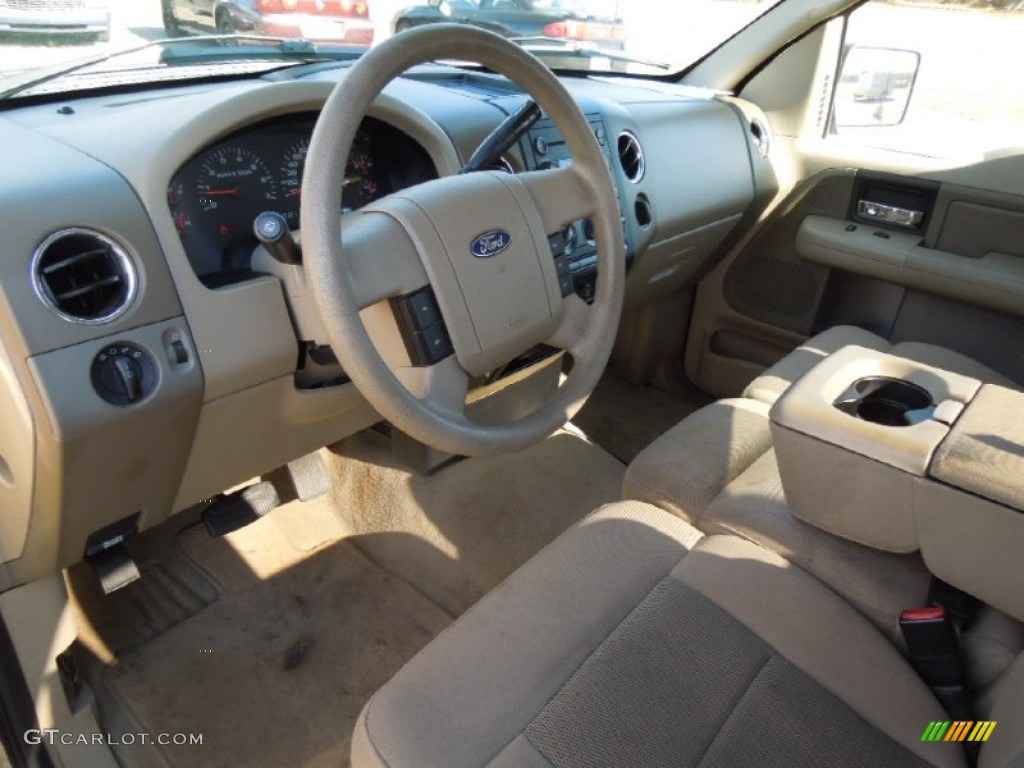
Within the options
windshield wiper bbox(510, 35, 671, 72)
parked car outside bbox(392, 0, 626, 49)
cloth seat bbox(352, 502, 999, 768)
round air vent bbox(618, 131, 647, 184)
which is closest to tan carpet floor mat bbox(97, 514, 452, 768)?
cloth seat bbox(352, 502, 999, 768)

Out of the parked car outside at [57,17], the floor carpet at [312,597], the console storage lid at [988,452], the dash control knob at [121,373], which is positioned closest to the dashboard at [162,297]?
the dash control knob at [121,373]

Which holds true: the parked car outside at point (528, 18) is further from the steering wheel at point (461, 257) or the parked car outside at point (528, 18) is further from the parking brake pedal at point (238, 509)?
the parking brake pedal at point (238, 509)

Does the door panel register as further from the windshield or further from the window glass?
the windshield

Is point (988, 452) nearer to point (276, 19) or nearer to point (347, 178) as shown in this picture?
point (347, 178)

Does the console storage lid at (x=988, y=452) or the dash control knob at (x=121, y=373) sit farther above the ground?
the dash control knob at (x=121, y=373)

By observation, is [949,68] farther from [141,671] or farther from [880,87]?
[141,671]

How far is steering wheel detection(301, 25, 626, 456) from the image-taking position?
3.33ft

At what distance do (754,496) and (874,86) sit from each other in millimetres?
1747

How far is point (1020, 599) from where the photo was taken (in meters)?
1.00

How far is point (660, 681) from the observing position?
1002 millimetres

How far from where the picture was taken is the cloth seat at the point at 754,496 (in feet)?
3.83

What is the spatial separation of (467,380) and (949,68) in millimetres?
1951

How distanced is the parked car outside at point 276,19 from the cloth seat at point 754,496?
126cm

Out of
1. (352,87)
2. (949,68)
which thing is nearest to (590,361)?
(352,87)
